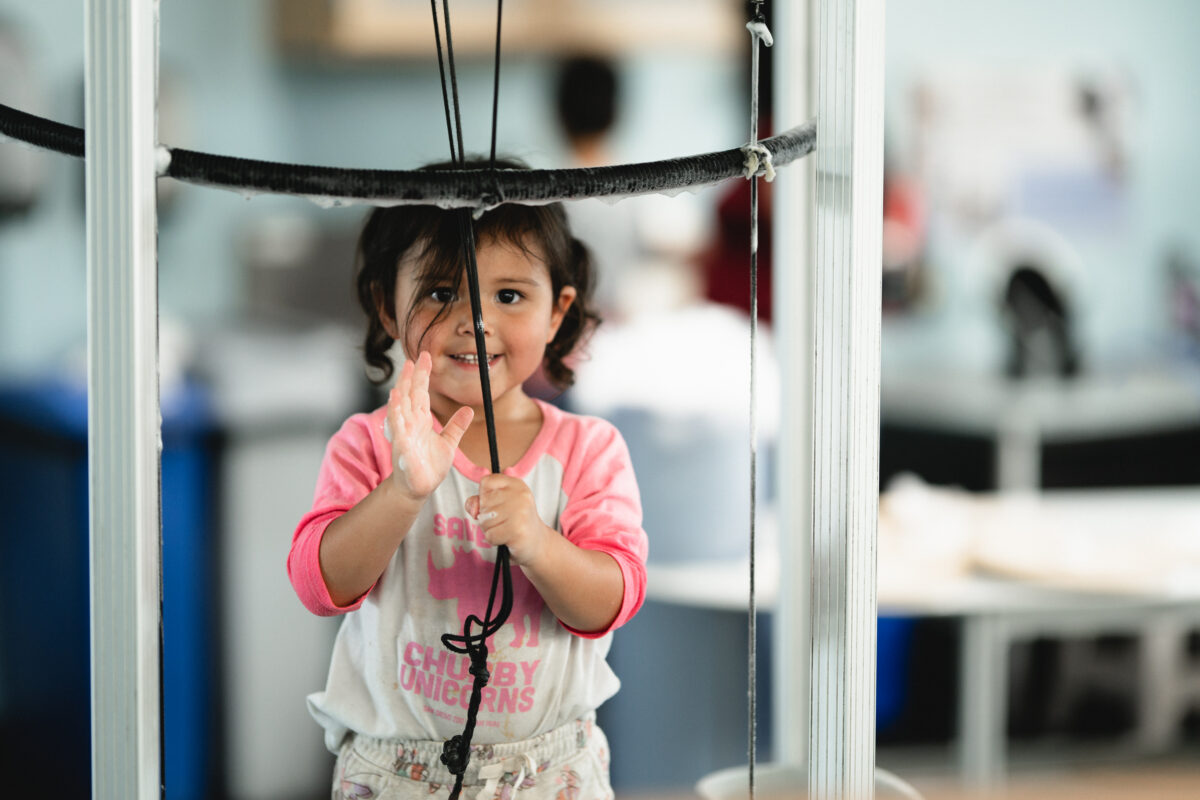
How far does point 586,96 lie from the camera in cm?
320

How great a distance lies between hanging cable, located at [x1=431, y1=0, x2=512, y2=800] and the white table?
36.5 inches

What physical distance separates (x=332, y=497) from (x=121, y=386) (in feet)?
0.64

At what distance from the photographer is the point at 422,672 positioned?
0.67m

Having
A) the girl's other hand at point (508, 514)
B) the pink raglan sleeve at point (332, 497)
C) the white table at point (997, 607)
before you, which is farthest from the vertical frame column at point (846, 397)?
the white table at point (997, 607)

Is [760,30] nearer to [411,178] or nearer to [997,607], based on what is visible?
[411,178]

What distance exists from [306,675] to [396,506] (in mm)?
1321

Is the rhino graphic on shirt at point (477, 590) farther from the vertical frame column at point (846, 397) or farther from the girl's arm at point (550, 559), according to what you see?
the vertical frame column at point (846, 397)

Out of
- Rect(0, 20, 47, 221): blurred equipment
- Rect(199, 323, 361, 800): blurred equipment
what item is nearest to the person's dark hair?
Rect(0, 20, 47, 221): blurred equipment

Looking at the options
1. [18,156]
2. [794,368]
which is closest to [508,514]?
[794,368]

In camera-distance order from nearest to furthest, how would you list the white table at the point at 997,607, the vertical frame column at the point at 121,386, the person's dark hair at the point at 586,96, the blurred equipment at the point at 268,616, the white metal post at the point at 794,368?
the vertical frame column at the point at 121,386 < the white metal post at the point at 794,368 < the white table at the point at 997,607 < the blurred equipment at the point at 268,616 < the person's dark hair at the point at 586,96

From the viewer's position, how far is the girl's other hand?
58 centimetres

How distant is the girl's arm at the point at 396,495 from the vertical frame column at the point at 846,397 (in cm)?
20

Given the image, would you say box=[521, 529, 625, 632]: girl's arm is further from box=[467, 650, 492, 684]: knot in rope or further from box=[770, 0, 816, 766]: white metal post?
box=[770, 0, 816, 766]: white metal post

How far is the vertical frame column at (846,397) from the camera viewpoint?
583 mm
